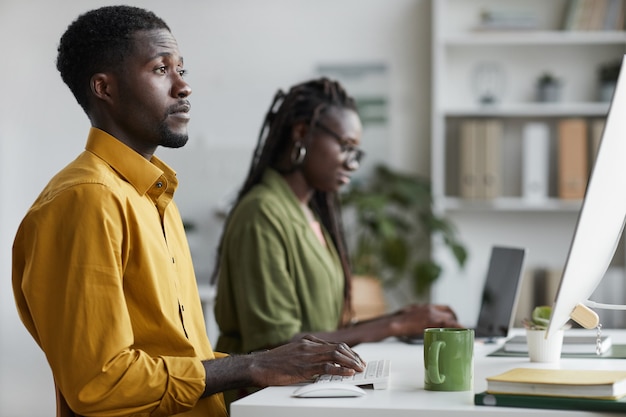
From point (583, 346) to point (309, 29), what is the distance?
2.95 m

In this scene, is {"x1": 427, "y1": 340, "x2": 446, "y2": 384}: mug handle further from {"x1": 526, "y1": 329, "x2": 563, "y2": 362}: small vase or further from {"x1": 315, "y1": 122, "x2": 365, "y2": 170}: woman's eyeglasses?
{"x1": 315, "y1": 122, "x2": 365, "y2": 170}: woman's eyeglasses

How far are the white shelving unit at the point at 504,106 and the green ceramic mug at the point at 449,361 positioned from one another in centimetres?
297

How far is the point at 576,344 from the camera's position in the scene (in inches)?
82.1

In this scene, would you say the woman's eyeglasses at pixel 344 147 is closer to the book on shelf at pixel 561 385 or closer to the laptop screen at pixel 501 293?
the laptop screen at pixel 501 293

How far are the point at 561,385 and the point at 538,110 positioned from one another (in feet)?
10.5

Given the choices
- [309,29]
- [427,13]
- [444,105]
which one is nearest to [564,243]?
[444,105]

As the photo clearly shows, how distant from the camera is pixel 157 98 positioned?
165 centimetres

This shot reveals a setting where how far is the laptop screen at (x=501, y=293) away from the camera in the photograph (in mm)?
2412

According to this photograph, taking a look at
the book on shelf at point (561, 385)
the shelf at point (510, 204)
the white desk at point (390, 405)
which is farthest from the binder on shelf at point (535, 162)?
the book on shelf at point (561, 385)

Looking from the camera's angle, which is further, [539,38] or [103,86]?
[539,38]

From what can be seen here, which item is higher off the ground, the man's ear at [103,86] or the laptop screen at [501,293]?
the man's ear at [103,86]

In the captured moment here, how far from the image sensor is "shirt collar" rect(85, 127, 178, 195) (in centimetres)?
161

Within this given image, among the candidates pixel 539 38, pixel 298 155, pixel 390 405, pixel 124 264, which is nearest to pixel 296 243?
pixel 298 155

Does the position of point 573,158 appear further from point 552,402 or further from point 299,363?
point 552,402
